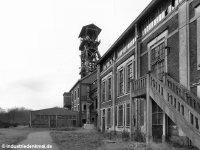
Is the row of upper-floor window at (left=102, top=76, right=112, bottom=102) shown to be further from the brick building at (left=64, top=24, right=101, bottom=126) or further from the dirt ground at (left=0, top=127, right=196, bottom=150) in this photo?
the brick building at (left=64, top=24, right=101, bottom=126)

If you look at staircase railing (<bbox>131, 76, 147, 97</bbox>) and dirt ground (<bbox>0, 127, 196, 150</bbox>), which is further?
staircase railing (<bbox>131, 76, 147, 97</bbox>)

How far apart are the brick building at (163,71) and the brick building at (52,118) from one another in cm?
2765

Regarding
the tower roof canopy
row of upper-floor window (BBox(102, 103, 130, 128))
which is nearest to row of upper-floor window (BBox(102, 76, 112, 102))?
row of upper-floor window (BBox(102, 103, 130, 128))

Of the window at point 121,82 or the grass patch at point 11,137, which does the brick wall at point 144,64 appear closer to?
the window at point 121,82

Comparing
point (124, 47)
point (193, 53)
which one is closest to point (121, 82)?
point (124, 47)

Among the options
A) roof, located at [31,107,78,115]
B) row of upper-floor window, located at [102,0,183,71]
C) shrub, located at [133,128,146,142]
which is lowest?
roof, located at [31,107,78,115]

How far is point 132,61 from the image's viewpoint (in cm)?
2228

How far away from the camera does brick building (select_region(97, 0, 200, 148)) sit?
A: 1262 centimetres

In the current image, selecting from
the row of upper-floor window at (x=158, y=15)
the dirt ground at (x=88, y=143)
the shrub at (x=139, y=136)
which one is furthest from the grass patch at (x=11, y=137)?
the row of upper-floor window at (x=158, y=15)

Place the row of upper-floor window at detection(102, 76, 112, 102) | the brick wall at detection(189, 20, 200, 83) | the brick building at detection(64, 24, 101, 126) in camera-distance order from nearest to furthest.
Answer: the brick wall at detection(189, 20, 200, 83)
the row of upper-floor window at detection(102, 76, 112, 102)
the brick building at detection(64, 24, 101, 126)

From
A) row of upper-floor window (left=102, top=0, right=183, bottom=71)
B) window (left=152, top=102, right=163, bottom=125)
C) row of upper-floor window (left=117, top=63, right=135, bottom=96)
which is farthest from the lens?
row of upper-floor window (left=117, top=63, right=135, bottom=96)

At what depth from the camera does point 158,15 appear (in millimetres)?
17891

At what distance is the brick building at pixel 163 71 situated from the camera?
41.4ft

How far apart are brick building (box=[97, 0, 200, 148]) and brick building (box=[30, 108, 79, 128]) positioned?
27646mm
